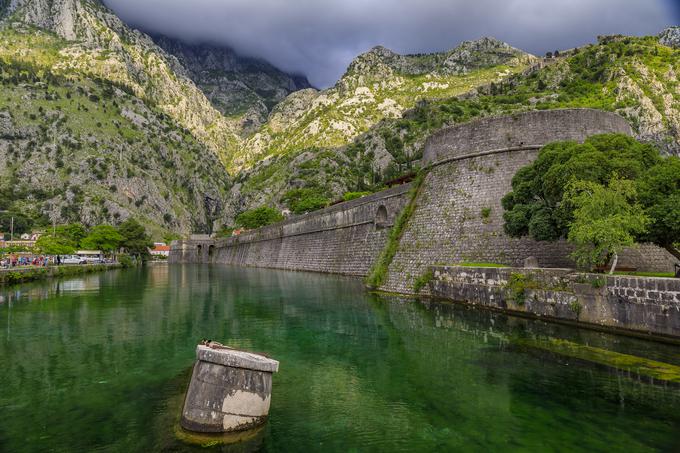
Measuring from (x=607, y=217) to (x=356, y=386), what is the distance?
10703 millimetres

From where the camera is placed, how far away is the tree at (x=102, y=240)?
7175cm

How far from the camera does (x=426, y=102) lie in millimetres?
116188

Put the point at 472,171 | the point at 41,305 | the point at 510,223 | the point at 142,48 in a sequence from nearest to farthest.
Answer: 1. the point at 510,223
2. the point at 41,305
3. the point at 472,171
4. the point at 142,48

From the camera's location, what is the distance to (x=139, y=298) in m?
24.8

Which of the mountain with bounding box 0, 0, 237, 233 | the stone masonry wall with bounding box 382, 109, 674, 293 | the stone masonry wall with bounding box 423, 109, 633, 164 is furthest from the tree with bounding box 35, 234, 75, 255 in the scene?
the mountain with bounding box 0, 0, 237, 233

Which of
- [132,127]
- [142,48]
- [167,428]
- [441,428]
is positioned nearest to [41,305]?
[167,428]

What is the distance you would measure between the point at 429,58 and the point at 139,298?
510 ft

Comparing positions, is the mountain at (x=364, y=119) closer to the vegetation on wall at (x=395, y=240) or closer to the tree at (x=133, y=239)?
the tree at (x=133, y=239)

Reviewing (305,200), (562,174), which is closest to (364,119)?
(305,200)

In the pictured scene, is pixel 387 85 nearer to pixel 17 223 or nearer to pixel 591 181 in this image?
pixel 17 223

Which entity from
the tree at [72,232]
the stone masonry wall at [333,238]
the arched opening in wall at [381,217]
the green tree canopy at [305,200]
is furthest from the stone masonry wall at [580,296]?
the tree at [72,232]

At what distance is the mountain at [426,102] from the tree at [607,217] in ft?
227

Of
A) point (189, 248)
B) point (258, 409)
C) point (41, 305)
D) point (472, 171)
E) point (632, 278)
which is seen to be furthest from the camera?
point (189, 248)

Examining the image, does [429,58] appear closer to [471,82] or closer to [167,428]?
[471,82]
